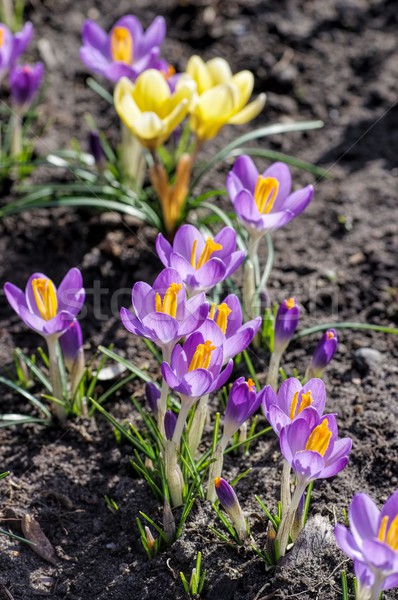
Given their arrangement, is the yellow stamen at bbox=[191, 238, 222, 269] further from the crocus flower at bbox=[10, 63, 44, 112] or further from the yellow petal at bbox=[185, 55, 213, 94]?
the crocus flower at bbox=[10, 63, 44, 112]

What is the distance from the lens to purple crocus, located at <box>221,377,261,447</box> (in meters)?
1.86

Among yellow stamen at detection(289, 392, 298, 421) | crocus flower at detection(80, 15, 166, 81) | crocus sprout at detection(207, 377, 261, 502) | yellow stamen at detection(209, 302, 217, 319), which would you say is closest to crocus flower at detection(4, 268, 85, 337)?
yellow stamen at detection(209, 302, 217, 319)

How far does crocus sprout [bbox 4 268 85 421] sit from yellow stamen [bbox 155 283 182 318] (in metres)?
0.29

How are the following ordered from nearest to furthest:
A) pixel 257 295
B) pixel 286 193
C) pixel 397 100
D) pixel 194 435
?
pixel 194 435 < pixel 286 193 < pixel 257 295 < pixel 397 100

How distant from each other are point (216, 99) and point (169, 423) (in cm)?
117

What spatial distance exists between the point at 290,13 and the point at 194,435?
256 cm

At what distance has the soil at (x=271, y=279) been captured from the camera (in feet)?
6.53

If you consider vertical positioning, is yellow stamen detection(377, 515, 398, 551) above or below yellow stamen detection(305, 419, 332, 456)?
below

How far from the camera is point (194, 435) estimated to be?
2.08 meters

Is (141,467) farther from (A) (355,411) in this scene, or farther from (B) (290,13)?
(B) (290,13)

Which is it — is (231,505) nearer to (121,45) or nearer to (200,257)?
(200,257)

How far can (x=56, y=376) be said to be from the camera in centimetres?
224

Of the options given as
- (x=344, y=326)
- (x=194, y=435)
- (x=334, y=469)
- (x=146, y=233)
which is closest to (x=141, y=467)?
(x=194, y=435)

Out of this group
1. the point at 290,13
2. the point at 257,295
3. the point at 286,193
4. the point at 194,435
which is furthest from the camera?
the point at 290,13
